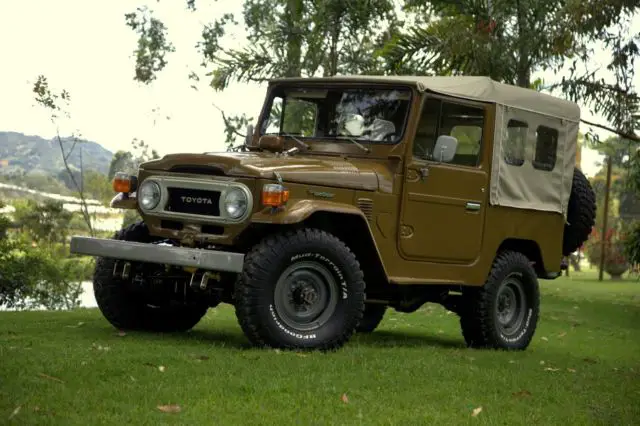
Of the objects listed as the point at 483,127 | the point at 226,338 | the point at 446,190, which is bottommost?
the point at 226,338

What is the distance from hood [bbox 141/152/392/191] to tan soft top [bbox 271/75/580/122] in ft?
2.64

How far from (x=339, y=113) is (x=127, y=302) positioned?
2.48 metres

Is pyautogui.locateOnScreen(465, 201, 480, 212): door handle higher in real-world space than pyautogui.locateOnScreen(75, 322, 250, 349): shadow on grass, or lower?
higher

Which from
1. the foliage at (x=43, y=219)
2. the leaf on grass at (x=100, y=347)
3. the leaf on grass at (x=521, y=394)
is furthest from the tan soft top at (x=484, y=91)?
the foliage at (x=43, y=219)

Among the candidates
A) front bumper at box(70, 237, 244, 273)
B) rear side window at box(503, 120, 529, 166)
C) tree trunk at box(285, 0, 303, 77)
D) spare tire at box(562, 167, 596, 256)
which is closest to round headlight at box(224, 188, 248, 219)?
front bumper at box(70, 237, 244, 273)

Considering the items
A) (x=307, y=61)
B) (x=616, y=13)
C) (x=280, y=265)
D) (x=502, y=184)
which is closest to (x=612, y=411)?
(x=280, y=265)

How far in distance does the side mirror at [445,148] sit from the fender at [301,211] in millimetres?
1152

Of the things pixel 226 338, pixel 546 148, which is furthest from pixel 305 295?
pixel 546 148

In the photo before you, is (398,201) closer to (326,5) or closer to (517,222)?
(517,222)

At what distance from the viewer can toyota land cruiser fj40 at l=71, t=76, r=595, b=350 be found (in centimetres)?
886

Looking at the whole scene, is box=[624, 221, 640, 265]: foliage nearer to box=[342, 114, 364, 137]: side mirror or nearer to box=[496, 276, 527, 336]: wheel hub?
box=[496, 276, 527, 336]: wheel hub

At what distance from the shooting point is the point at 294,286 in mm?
9070

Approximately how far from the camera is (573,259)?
59094mm

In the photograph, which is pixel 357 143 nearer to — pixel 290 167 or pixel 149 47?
pixel 290 167
